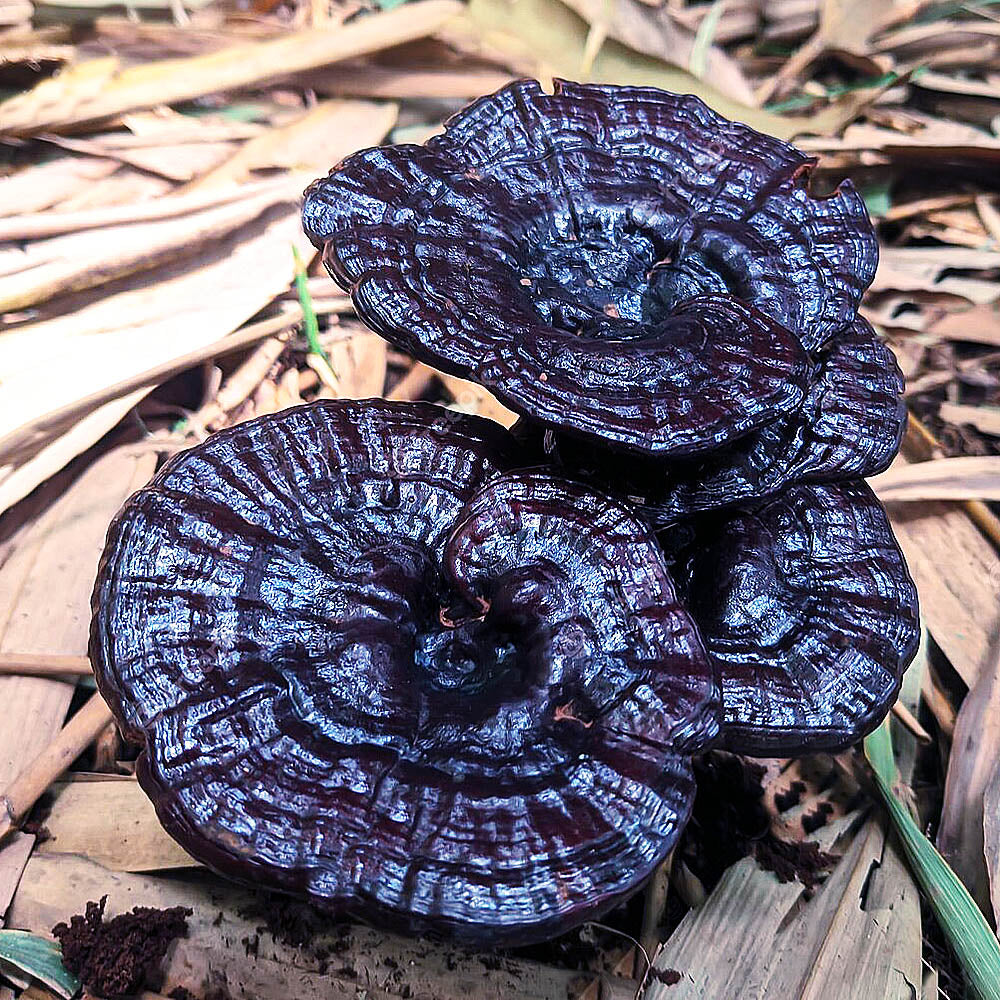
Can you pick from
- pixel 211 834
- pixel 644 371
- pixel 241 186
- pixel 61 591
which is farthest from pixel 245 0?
pixel 211 834

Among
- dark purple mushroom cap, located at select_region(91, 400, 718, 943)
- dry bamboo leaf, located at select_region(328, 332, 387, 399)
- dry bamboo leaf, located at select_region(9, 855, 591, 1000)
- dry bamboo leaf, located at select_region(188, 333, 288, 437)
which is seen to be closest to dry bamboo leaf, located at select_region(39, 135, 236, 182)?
dry bamboo leaf, located at select_region(188, 333, 288, 437)

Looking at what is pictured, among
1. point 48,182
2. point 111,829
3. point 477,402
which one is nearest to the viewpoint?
point 111,829

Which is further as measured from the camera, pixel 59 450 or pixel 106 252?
pixel 106 252

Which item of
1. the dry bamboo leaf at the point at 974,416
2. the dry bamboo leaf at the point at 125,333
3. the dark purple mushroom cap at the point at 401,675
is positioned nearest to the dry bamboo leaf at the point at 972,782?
the dry bamboo leaf at the point at 974,416

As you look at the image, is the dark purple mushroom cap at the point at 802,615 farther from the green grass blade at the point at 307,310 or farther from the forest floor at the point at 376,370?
the green grass blade at the point at 307,310

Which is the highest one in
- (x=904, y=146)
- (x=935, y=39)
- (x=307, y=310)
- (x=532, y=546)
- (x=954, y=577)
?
(x=935, y=39)

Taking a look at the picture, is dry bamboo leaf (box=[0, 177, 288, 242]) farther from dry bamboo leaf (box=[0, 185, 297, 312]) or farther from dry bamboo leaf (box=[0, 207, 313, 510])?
dry bamboo leaf (box=[0, 207, 313, 510])

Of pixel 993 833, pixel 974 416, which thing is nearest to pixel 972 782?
pixel 993 833

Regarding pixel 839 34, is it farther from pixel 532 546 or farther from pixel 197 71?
pixel 532 546
